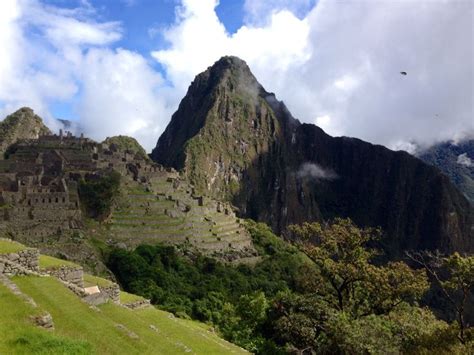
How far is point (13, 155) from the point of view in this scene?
174 feet

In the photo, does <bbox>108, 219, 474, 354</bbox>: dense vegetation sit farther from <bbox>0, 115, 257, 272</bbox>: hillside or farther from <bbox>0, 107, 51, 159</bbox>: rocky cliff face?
<bbox>0, 107, 51, 159</bbox>: rocky cliff face

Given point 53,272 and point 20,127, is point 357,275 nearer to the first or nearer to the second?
point 53,272

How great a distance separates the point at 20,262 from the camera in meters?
12.4

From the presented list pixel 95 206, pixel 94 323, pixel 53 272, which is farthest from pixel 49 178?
pixel 94 323

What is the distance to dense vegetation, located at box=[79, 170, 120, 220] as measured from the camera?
150 feet

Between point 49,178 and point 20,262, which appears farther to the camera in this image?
point 49,178

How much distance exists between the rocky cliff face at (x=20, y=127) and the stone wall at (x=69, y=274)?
184ft

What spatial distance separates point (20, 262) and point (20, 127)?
63.8m

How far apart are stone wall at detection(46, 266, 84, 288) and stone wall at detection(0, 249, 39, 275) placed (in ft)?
2.38

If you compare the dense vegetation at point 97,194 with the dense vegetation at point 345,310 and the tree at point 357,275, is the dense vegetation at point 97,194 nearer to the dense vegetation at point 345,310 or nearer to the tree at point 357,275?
the dense vegetation at point 345,310

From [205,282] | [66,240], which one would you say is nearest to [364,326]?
[66,240]

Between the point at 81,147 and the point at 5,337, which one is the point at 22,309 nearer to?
the point at 5,337

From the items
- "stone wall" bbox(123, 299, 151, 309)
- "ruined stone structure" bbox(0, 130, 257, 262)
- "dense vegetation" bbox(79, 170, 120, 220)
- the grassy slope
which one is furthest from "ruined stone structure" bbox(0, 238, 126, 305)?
"dense vegetation" bbox(79, 170, 120, 220)

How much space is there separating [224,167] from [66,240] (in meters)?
134
